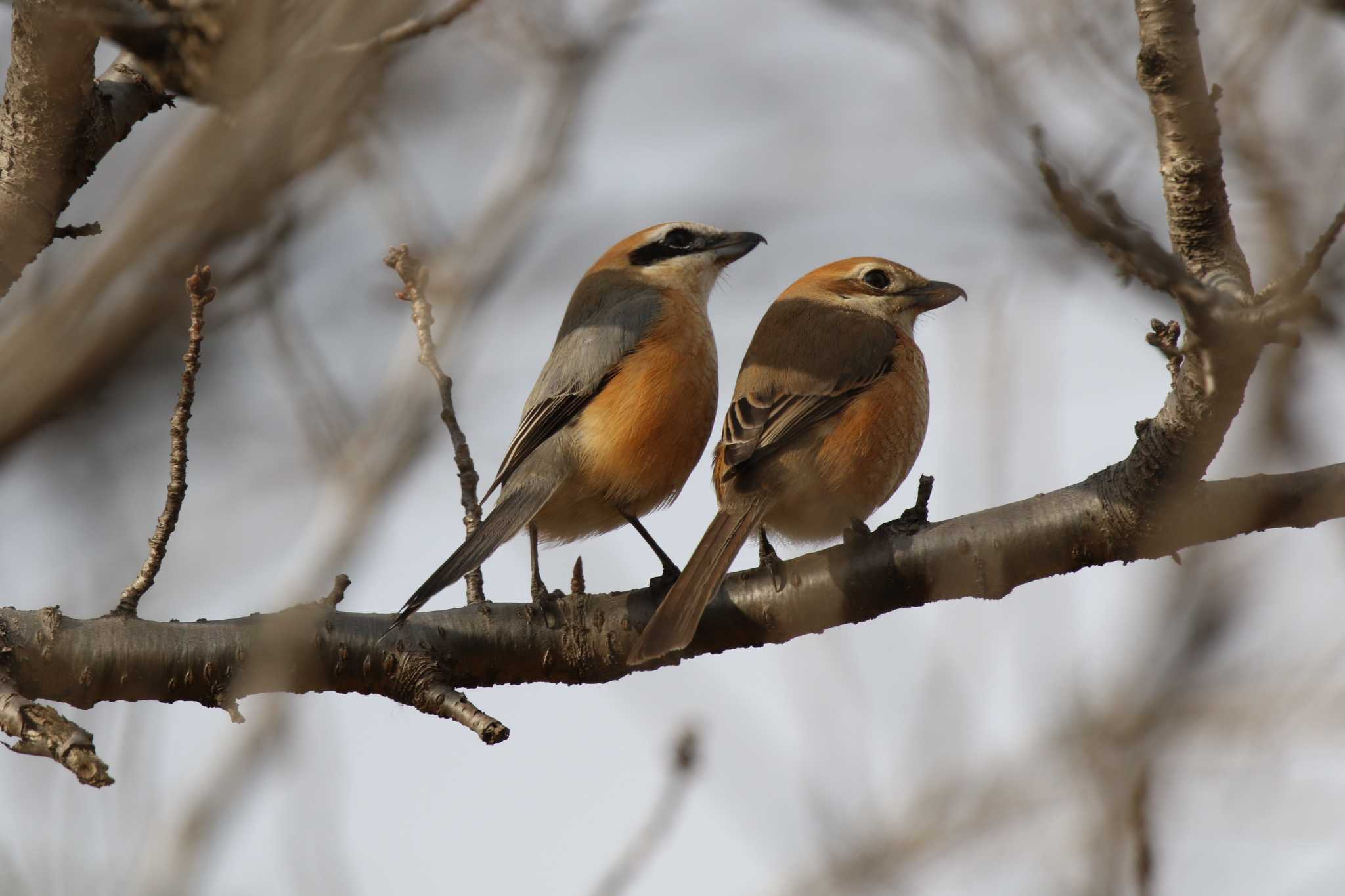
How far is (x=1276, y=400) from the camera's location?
2938mm

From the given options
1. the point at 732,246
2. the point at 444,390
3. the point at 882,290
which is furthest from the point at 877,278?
the point at 444,390

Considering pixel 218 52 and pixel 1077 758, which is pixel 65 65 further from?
pixel 1077 758

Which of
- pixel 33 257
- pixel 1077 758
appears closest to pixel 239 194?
pixel 33 257

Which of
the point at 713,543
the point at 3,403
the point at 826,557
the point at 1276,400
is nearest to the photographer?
the point at 3,403

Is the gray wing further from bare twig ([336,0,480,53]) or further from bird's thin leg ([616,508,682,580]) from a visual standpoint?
bare twig ([336,0,480,53])

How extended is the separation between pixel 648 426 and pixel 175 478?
2.09 meters

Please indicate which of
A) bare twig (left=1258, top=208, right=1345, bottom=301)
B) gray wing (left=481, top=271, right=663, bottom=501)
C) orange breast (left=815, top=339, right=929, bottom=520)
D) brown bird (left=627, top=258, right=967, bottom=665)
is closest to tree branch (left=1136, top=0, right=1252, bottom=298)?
bare twig (left=1258, top=208, right=1345, bottom=301)

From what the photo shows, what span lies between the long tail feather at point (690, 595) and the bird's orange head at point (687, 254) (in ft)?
5.96

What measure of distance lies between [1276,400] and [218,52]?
2580 millimetres

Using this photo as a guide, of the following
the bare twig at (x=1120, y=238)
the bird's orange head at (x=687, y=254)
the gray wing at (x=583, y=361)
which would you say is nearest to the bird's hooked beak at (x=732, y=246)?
the bird's orange head at (x=687, y=254)

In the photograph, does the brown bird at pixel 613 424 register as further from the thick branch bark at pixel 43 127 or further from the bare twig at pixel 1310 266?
the bare twig at pixel 1310 266

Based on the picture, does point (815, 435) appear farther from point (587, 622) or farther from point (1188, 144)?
point (1188, 144)

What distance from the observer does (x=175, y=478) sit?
346 cm

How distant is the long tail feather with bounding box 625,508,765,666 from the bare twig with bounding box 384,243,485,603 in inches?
23.2
